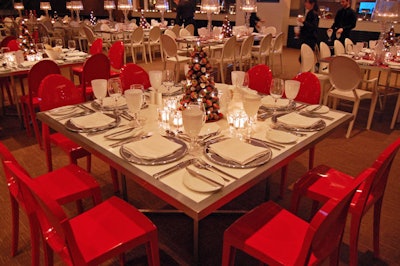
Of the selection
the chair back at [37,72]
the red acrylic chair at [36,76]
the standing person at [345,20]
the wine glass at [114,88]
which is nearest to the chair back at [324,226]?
the wine glass at [114,88]

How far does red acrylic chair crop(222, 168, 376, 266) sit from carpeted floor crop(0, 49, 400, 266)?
55cm

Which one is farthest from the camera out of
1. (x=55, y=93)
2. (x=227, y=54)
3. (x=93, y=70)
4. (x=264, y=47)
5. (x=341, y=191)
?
(x=264, y=47)

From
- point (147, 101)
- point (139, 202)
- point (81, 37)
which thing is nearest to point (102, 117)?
point (147, 101)

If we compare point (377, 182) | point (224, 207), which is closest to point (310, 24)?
point (224, 207)

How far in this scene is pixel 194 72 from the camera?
1.91m

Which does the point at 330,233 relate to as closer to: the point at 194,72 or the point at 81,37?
the point at 194,72

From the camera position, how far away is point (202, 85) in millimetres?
1896

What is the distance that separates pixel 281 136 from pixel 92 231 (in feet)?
3.32

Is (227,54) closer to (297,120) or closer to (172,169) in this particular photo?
(297,120)

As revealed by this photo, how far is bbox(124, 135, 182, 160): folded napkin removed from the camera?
4.78 feet

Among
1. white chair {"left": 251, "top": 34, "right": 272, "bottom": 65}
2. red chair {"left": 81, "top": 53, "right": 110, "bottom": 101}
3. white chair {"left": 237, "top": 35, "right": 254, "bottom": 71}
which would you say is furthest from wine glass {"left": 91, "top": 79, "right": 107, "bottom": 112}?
white chair {"left": 251, "top": 34, "right": 272, "bottom": 65}

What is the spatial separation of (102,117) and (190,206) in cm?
99

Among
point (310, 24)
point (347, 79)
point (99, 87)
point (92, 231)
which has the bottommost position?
point (92, 231)

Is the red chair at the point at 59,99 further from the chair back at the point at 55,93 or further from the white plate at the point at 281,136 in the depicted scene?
the white plate at the point at 281,136
